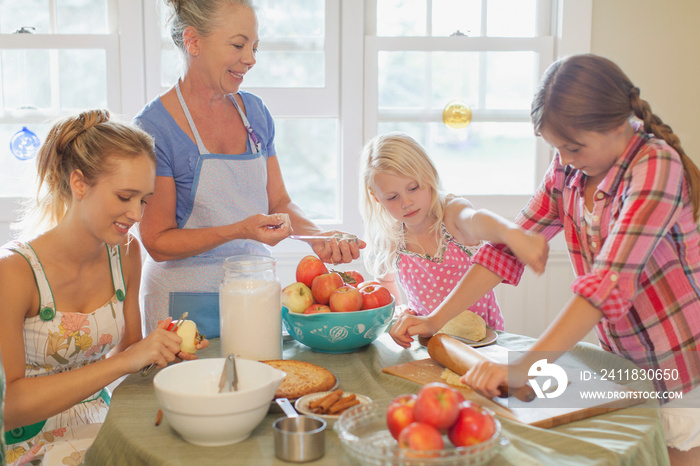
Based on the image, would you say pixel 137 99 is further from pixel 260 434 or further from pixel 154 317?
pixel 260 434

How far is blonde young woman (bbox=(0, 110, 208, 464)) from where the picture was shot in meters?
1.43

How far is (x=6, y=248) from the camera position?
148 centimetres

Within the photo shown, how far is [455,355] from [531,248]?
281mm

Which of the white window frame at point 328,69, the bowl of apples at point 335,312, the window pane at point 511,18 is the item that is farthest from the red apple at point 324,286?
the window pane at point 511,18

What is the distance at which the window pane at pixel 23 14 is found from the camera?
2.96 meters

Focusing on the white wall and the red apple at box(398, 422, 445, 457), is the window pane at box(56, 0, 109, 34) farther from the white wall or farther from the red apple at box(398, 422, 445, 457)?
the red apple at box(398, 422, 445, 457)

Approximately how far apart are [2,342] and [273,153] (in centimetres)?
108

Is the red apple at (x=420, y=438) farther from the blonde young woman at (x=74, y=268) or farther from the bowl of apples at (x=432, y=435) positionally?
the blonde young woman at (x=74, y=268)

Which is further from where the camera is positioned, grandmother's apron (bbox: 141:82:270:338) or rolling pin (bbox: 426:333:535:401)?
grandmother's apron (bbox: 141:82:270:338)

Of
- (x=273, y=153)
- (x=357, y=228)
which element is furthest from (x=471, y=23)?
(x=273, y=153)

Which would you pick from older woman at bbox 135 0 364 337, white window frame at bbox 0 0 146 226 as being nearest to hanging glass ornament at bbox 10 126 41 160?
white window frame at bbox 0 0 146 226

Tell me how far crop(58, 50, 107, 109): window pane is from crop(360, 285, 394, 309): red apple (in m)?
2.01

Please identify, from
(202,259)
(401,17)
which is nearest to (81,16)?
(401,17)

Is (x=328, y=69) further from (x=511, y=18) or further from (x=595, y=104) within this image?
(x=595, y=104)
